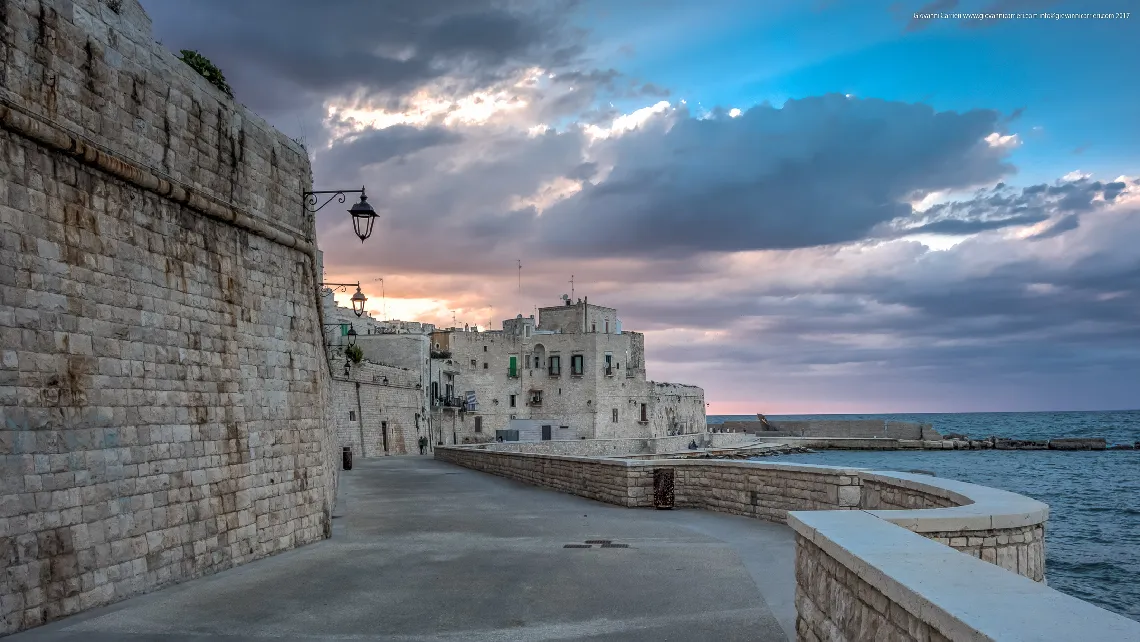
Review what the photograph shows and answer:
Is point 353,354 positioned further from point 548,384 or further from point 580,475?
point 548,384

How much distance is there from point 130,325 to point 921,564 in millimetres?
8452

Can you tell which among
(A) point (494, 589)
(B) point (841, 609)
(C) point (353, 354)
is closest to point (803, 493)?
(A) point (494, 589)

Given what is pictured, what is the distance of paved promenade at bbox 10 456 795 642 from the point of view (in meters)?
7.38

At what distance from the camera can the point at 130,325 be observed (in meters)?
9.01

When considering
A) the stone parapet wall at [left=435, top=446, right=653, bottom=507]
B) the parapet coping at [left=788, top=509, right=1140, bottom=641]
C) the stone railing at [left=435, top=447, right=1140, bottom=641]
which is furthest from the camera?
the stone parapet wall at [left=435, top=446, right=653, bottom=507]

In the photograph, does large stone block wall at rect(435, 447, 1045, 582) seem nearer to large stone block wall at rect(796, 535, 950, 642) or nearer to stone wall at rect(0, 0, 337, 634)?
large stone block wall at rect(796, 535, 950, 642)

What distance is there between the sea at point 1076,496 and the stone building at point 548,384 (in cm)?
1507

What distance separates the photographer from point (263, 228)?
39.6ft

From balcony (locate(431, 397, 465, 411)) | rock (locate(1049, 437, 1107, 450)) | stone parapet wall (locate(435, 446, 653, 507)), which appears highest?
balcony (locate(431, 397, 465, 411))

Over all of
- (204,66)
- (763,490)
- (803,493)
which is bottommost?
(763,490)

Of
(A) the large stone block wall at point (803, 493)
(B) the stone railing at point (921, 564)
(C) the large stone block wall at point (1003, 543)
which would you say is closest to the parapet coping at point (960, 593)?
(B) the stone railing at point (921, 564)

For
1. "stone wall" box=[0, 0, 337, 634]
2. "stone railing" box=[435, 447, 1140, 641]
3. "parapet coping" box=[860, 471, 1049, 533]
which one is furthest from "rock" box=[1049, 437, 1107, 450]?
"stone wall" box=[0, 0, 337, 634]

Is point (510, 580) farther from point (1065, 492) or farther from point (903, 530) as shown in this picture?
point (1065, 492)

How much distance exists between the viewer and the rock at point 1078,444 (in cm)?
7581
